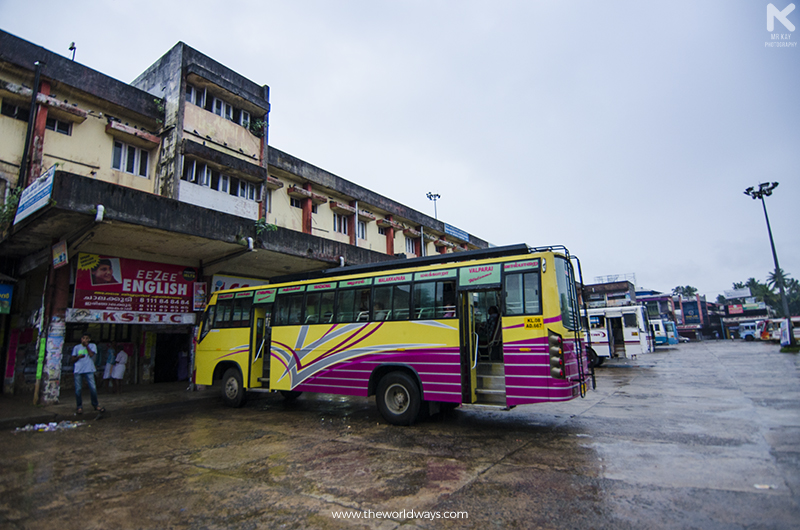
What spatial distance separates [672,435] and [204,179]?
53.3ft

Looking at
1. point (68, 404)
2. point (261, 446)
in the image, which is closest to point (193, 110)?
point (68, 404)

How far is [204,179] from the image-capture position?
53.3 feet

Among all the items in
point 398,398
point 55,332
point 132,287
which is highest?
point 132,287

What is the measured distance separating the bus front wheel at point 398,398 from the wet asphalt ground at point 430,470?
222mm

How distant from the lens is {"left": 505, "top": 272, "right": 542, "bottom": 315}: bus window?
6.81 meters

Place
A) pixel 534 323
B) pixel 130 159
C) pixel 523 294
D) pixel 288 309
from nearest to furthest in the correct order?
pixel 534 323 < pixel 523 294 < pixel 288 309 < pixel 130 159

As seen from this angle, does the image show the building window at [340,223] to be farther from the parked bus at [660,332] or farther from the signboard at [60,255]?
the parked bus at [660,332]

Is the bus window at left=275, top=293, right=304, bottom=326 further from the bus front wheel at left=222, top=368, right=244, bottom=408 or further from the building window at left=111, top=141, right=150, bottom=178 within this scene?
the building window at left=111, top=141, right=150, bottom=178

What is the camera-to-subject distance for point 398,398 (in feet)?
26.5

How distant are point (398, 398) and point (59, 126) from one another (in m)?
13.9

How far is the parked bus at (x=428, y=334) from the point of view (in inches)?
267

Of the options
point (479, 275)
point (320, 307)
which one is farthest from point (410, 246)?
point (479, 275)

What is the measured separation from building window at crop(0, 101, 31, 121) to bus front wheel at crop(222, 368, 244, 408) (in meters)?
10.1

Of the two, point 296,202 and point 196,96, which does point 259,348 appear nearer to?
point 196,96
